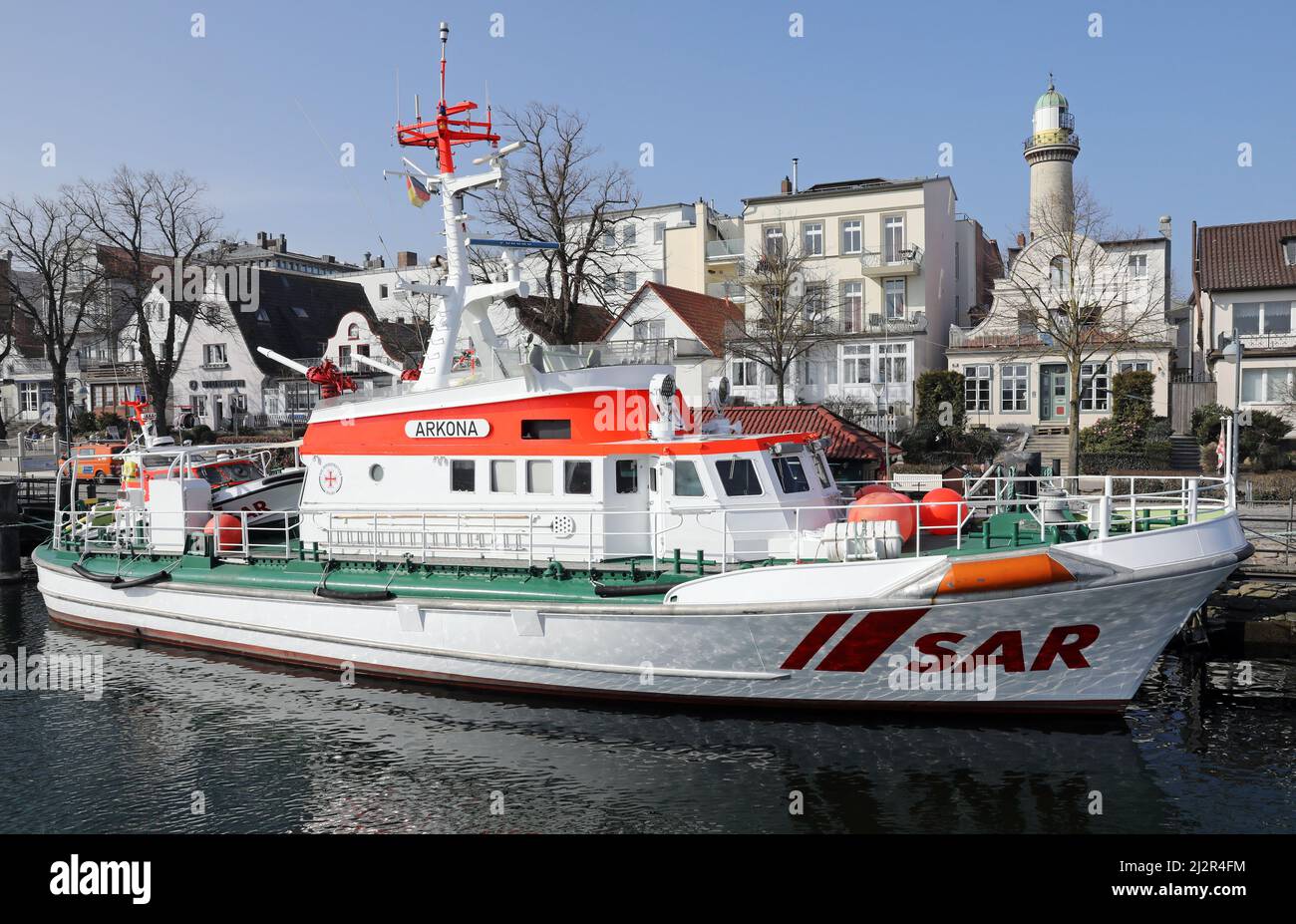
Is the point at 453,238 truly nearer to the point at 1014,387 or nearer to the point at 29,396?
the point at 1014,387

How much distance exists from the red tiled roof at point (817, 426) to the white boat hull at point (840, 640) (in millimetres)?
11349

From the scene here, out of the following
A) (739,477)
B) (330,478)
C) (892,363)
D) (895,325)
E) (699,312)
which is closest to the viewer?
(739,477)

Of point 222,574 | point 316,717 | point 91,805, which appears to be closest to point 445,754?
point 316,717

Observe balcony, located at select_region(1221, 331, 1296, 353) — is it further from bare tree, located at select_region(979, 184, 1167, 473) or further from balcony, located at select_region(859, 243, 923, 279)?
balcony, located at select_region(859, 243, 923, 279)

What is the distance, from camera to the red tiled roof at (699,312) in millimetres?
37969

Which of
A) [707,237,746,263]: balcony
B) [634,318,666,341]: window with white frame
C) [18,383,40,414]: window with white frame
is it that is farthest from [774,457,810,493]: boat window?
[18,383,40,414]: window with white frame

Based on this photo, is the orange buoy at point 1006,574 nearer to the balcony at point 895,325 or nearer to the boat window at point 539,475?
the boat window at point 539,475

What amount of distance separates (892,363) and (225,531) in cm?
2585

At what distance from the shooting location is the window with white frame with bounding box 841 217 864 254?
38.1m

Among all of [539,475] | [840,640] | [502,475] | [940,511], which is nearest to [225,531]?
[502,475]

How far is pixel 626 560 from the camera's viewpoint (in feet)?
44.3
